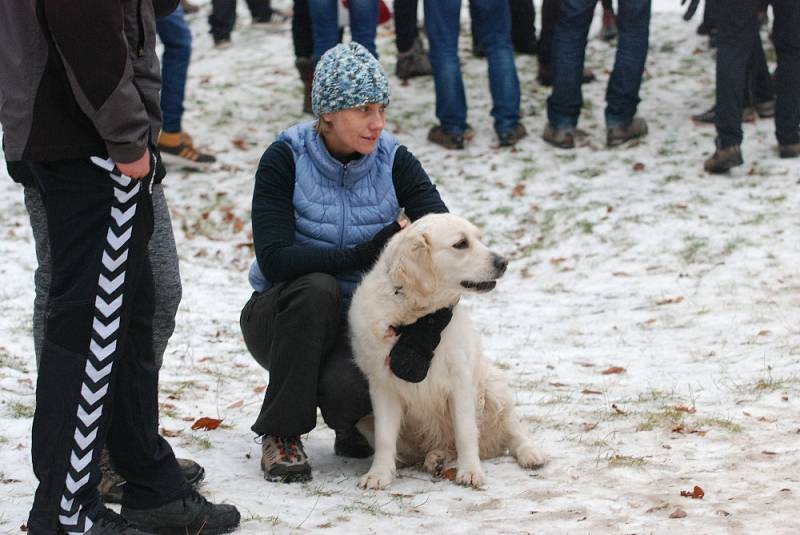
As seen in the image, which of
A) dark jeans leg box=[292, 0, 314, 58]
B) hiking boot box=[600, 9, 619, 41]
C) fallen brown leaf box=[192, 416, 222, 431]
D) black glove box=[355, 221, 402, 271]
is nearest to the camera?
black glove box=[355, 221, 402, 271]

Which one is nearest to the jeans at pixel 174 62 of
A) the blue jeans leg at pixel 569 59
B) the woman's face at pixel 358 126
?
the blue jeans leg at pixel 569 59

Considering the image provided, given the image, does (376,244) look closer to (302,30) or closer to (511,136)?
(511,136)

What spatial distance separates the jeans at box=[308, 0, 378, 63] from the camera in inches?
382

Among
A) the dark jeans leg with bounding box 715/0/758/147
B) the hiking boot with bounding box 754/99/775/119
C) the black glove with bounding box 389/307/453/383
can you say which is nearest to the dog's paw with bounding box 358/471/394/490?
the black glove with bounding box 389/307/453/383

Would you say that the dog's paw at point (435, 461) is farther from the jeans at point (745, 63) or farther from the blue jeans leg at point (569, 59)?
the blue jeans leg at point (569, 59)

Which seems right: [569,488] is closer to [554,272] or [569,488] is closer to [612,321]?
[612,321]

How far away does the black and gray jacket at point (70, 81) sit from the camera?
9.05ft

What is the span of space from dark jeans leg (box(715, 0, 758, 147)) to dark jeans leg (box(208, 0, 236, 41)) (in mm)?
6836

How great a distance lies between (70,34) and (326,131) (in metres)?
1.65

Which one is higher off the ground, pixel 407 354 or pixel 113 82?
pixel 113 82

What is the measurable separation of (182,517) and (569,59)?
673 centimetres

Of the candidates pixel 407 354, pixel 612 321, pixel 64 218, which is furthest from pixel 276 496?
pixel 612 321

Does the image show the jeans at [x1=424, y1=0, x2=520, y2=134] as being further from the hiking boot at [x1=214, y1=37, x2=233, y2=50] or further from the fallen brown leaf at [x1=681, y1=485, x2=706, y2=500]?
the fallen brown leaf at [x1=681, y1=485, x2=706, y2=500]

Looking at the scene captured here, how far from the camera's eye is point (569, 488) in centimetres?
391
